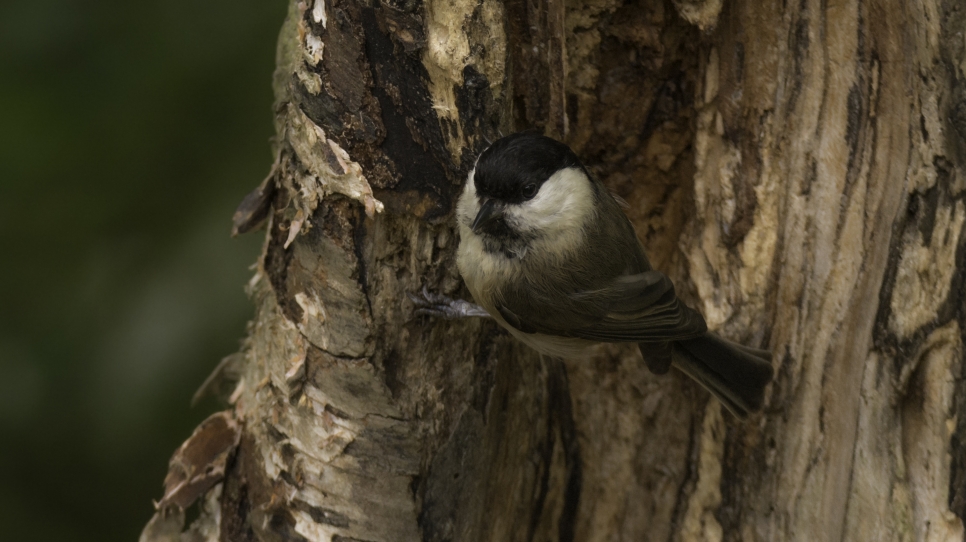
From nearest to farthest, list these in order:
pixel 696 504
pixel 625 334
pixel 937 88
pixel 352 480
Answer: pixel 937 88 → pixel 352 480 → pixel 625 334 → pixel 696 504

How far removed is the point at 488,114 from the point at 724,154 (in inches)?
20.0

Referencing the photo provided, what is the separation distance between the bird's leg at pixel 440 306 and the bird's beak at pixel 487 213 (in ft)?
0.47

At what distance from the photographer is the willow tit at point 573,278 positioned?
4.99 ft

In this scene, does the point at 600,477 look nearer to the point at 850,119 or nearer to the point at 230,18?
the point at 850,119

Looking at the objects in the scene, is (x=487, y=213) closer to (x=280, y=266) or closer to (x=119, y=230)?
(x=280, y=266)

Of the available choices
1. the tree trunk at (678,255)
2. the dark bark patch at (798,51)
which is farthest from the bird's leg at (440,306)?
the dark bark patch at (798,51)

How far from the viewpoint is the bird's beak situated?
150cm

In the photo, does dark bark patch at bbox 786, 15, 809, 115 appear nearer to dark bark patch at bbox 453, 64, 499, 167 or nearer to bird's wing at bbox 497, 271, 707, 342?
bird's wing at bbox 497, 271, 707, 342

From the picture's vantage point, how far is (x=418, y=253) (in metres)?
1.46

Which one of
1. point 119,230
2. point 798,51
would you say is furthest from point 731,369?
point 119,230

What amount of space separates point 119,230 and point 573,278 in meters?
1.01

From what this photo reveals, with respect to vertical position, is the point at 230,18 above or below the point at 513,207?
above

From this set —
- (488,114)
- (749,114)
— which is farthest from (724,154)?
(488,114)

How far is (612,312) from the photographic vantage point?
1.57 metres
